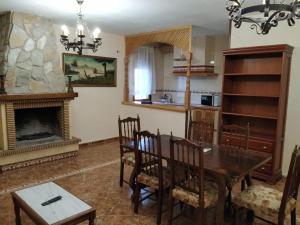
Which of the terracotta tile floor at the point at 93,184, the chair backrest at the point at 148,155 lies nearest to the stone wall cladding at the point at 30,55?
the terracotta tile floor at the point at 93,184

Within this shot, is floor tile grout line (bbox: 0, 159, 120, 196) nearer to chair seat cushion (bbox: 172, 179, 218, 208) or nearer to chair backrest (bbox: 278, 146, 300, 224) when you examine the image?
chair seat cushion (bbox: 172, 179, 218, 208)

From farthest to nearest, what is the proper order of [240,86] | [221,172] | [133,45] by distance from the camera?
[133,45] → [240,86] → [221,172]

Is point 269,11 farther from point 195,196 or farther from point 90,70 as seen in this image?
point 90,70

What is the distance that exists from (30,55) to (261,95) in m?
3.88

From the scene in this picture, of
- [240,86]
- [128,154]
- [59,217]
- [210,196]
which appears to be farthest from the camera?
[240,86]

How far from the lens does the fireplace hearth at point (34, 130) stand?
158 inches

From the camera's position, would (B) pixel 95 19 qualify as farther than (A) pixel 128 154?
Yes

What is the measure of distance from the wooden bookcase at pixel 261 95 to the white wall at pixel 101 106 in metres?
2.88

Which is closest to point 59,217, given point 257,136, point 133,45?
point 257,136

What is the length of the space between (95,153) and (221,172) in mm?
3387

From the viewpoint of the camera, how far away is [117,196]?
320 cm

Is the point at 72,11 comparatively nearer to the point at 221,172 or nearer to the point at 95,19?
the point at 95,19

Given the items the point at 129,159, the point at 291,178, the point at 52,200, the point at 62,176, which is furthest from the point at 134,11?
the point at 291,178

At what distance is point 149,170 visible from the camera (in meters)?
2.77
